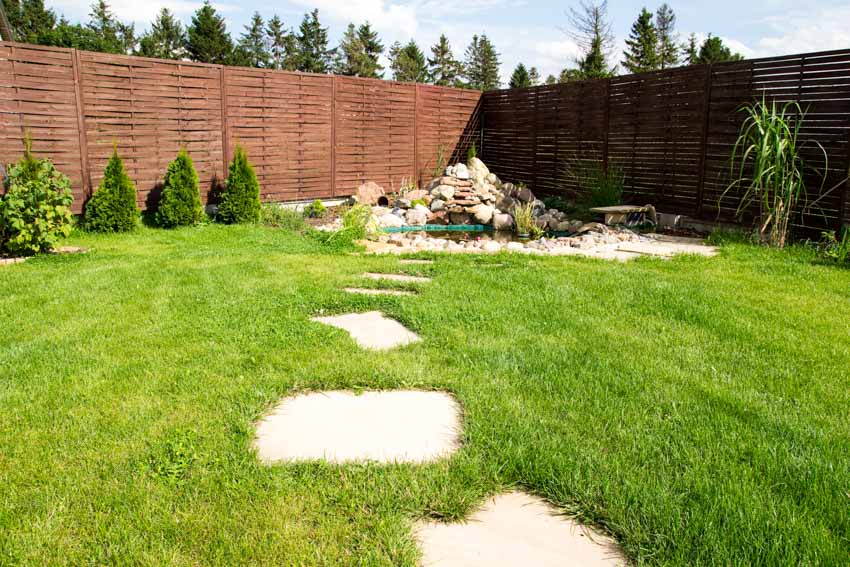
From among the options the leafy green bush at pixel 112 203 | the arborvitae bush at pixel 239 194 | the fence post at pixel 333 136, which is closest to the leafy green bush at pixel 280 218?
the arborvitae bush at pixel 239 194

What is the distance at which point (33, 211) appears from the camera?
5375mm

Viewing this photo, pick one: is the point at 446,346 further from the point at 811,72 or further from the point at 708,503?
the point at 811,72

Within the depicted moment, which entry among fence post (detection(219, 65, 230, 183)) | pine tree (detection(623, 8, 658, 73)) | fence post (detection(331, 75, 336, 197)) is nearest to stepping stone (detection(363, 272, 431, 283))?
fence post (detection(219, 65, 230, 183))

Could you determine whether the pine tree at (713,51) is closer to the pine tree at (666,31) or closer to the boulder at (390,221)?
the pine tree at (666,31)

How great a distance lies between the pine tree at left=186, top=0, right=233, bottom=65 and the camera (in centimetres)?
3894

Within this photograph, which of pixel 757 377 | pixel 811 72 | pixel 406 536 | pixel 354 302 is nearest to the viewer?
pixel 406 536

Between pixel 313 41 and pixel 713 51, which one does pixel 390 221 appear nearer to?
pixel 713 51

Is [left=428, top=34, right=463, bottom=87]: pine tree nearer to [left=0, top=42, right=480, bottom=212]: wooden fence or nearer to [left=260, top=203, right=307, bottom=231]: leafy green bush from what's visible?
[left=0, top=42, right=480, bottom=212]: wooden fence

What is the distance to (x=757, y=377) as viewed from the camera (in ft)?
8.93

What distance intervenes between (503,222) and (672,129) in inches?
102

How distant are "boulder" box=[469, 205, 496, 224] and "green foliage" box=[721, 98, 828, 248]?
3.50 m

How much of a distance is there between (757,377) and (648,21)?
141 ft

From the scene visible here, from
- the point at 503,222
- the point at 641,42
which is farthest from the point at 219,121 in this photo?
the point at 641,42

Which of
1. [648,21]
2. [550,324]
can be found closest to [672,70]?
[550,324]
